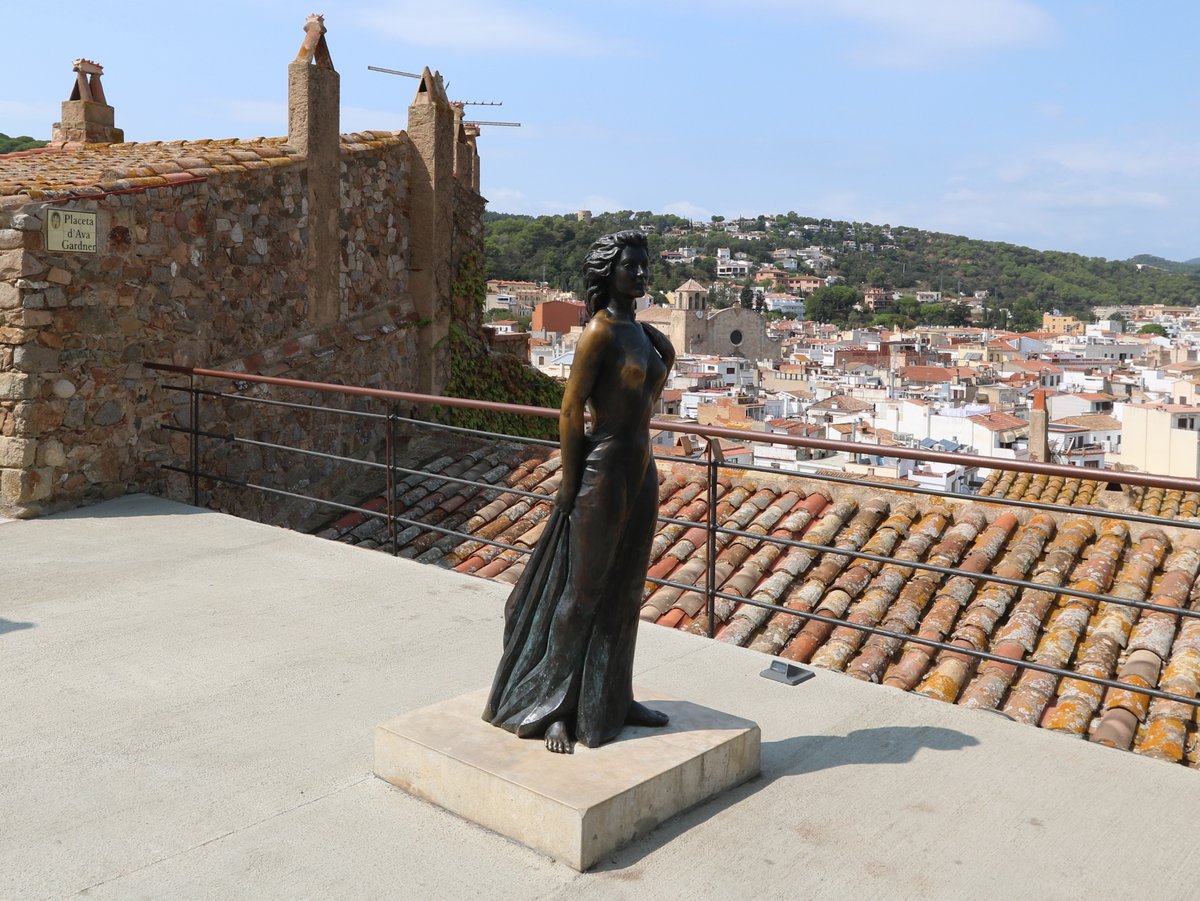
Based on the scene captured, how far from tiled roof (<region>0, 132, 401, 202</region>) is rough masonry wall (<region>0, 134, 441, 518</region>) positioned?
9 centimetres

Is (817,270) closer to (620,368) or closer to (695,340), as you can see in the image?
(695,340)

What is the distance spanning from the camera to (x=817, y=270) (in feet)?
543

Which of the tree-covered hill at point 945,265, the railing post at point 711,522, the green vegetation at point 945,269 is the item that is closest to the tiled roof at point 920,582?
the railing post at point 711,522

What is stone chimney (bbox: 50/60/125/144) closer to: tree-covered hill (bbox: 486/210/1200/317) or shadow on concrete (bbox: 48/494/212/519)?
shadow on concrete (bbox: 48/494/212/519)

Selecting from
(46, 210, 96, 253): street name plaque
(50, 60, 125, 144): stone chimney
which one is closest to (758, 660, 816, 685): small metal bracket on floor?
(46, 210, 96, 253): street name plaque

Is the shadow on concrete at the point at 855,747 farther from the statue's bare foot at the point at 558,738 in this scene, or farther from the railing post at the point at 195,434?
the railing post at the point at 195,434

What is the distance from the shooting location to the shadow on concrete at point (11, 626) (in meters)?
4.83

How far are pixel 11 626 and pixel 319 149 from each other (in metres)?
5.57

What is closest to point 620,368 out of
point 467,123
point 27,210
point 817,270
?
point 27,210

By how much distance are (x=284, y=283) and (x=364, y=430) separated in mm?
1827

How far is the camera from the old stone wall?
6.76m

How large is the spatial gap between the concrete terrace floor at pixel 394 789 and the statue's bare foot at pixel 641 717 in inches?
12.1

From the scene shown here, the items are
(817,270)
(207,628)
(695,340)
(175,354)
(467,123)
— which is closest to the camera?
(207,628)

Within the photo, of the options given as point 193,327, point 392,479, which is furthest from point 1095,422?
point 392,479
